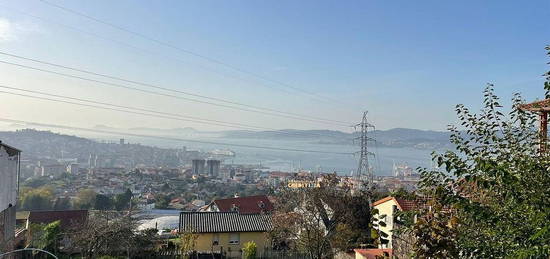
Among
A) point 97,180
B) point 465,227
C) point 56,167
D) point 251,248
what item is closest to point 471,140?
point 465,227

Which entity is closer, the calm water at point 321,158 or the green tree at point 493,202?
the green tree at point 493,202

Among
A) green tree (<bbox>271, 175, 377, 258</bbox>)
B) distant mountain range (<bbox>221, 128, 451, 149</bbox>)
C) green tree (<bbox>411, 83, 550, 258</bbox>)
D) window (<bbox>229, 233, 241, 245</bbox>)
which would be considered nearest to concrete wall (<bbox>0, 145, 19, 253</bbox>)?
green tree (<bbox>271, 175, 377, 258</bbox>)

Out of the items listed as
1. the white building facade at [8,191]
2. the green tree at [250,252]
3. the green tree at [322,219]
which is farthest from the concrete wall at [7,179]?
the green tree at [322,219]

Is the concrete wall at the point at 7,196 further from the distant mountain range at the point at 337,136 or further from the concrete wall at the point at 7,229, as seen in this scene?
the distant mountain range at the point at 337,136

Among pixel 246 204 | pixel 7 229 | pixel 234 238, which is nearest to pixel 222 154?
pixel 246 204

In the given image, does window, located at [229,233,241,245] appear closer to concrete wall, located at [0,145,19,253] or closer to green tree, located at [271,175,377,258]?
green tree, located at [271,175,377,258]

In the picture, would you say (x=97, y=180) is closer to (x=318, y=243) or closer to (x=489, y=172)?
(x=318, y=243)

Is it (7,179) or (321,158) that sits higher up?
(7,179)

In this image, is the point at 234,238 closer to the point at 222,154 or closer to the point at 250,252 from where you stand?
the point at 250,252
